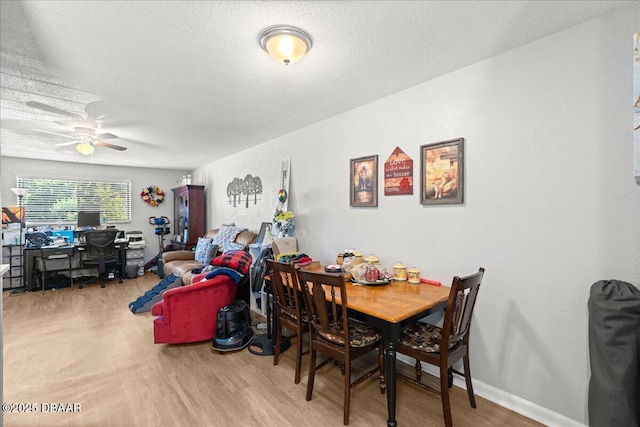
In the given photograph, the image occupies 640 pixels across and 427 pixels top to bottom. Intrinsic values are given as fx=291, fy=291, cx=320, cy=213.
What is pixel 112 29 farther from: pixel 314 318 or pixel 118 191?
pixel 118 191

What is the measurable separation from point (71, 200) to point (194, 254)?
2.98 meters

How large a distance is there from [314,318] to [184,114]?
8.69ft

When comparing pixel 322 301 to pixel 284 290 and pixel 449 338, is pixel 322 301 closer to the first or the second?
pixel 284 290

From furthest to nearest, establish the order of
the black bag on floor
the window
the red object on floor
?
1. the window
2. the black bag on floor
3. the red object on floor

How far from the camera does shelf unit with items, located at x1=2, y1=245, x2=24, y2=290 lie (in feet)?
17.4

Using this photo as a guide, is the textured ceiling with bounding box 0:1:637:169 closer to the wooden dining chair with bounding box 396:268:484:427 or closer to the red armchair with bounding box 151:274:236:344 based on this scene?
the wooden dining chair with bounding box 396:268:484:427

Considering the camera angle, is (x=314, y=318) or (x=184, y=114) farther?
(x=184, y=114)

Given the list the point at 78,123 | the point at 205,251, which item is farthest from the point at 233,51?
the point at 205,251

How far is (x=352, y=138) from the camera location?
3139mm

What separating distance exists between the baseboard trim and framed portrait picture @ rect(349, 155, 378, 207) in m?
1.67

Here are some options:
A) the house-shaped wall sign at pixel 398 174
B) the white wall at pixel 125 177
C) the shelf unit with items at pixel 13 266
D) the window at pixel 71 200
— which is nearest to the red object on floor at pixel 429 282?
the house-shaped wall sign at pixel 398 174

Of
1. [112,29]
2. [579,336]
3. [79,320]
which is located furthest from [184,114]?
[579,336]

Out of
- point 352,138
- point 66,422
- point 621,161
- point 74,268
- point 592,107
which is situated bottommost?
point 66,422

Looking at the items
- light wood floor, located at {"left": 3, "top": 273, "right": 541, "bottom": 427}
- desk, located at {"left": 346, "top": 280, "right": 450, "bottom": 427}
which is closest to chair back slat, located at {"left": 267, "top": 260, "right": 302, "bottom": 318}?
desk, located at {"left": 346, "top": 280, "right": 450, "bottom": 427}
